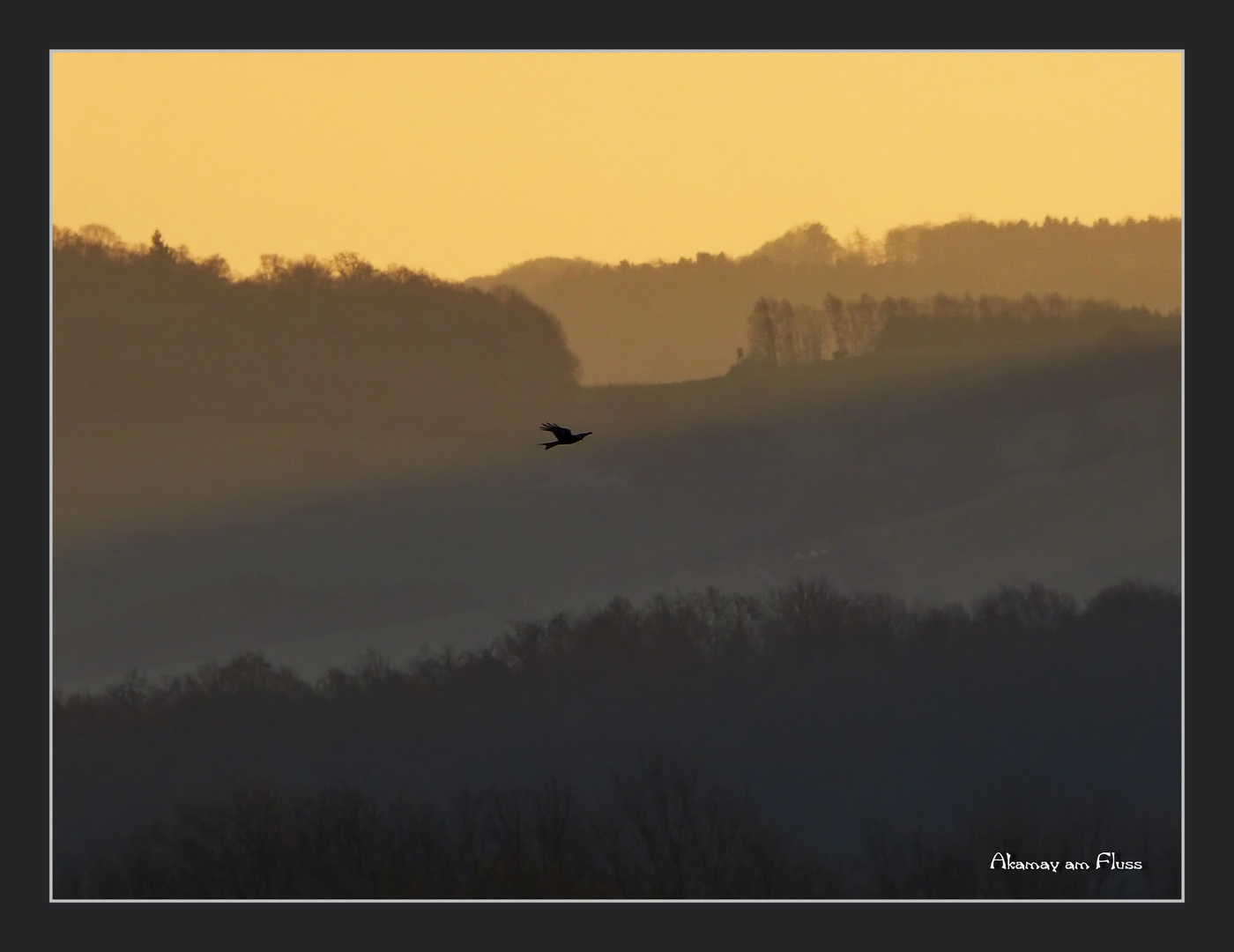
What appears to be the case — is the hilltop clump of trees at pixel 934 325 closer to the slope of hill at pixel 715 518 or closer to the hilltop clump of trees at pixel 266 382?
the slope of hill at pixel 715 518

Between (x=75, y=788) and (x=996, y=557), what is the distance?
25.4m

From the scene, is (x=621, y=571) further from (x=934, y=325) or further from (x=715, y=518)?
(x=934, y=325)

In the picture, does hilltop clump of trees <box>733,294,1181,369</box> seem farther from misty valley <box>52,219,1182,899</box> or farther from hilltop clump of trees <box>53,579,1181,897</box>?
hilltop clump of trees <box>53,579,1181,897</box>

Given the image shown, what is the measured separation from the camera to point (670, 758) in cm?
5303

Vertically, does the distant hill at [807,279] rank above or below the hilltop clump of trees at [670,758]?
above

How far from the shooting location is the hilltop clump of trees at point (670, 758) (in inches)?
1774

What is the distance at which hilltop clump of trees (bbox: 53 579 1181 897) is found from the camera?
45062 mm

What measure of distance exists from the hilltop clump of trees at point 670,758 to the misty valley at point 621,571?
12 centimetres

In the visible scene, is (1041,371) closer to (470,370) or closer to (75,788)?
(470,370)

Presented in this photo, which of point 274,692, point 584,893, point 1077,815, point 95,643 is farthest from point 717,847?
point 95,643

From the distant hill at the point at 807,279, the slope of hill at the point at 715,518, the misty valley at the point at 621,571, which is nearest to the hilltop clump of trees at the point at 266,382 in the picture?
the misty valley at the point at 621,571

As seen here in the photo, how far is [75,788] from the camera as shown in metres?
50.9

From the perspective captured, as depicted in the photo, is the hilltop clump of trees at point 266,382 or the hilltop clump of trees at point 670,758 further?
the hilltop clump of trees at point 266,382

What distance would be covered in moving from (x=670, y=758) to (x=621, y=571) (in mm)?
8046
